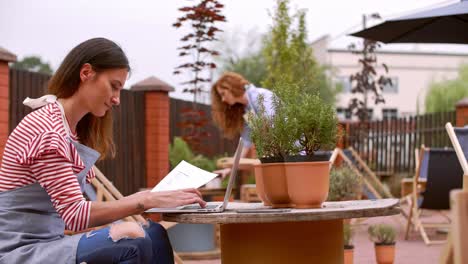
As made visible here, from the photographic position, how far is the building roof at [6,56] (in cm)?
606

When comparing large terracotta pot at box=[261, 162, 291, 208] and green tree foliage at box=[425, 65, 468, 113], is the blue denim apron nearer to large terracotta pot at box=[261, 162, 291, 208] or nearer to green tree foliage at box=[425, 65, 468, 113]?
large terracotta pot at box=[261, 162, 291, 208]

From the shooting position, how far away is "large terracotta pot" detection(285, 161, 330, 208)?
284 cm

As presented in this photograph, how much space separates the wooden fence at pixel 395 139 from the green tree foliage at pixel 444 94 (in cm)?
1157

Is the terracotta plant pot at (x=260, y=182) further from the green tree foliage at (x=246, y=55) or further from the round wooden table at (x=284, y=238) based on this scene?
the green tree foliage at (x=246, y=55)

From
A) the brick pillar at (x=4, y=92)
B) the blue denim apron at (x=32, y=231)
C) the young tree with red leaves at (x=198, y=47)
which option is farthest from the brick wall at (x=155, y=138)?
the blue denim apron at (x=32, y=231)

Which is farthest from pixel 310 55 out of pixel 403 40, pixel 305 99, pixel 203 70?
pixel 305 99

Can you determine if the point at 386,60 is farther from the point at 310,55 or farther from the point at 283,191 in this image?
the point at 283,191

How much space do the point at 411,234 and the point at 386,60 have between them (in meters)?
44.9

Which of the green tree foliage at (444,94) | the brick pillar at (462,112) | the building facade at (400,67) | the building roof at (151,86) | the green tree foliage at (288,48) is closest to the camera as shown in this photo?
the building roof at (151,86)

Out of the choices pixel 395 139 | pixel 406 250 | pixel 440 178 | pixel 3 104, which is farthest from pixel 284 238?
pixel 395 139

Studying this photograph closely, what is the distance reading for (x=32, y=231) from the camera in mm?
2713

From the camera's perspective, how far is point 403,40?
800 centimetres

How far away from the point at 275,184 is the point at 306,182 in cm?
17

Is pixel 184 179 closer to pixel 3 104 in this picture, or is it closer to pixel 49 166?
pixel 49 166
